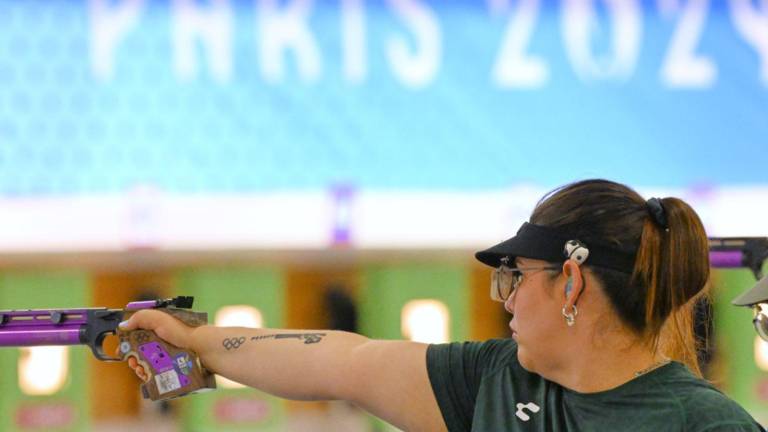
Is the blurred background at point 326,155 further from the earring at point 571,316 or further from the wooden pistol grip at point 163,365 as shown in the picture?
the earring at point 571,316

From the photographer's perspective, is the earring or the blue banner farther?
the blue banner

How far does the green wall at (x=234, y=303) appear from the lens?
3342 millimetres

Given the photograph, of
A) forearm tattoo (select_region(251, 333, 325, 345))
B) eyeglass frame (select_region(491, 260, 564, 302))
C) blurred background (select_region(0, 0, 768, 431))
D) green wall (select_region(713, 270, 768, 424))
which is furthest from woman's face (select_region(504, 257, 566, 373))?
green wall (select_region(713, 270, 768, 424))

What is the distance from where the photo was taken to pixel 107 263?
3.36 m

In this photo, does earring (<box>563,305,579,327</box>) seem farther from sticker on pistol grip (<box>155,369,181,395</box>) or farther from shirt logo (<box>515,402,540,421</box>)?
sticker on pistol grip (<box>155,369,181,395</box>)

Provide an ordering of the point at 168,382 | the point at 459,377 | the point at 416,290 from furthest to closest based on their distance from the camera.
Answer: the point at 416,290 < the point at 168,382 < the point at 459,377

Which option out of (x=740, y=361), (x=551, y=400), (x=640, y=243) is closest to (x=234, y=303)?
(x=740, y=361)

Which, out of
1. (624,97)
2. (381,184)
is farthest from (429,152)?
(624,97)

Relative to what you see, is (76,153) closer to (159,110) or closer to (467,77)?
(159,110)

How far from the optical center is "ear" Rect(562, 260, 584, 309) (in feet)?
4.66

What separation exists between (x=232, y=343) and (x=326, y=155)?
1.69 metres

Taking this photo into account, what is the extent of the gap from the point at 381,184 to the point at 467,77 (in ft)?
1.48

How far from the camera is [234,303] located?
11.2 ft

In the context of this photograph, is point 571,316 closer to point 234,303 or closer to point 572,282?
point 572,282
